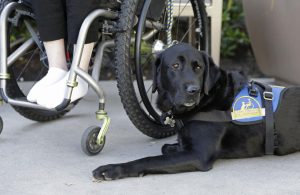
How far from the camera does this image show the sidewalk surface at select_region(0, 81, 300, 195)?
1.99m

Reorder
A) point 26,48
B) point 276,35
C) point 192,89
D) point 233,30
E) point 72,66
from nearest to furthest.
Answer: point 192,89
point 72,66
point 26,48
point 276,35
point 233,30

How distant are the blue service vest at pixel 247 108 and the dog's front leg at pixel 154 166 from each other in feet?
0.95

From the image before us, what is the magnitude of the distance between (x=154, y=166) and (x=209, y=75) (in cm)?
52

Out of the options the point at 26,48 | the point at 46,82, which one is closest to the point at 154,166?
the point at 46,82

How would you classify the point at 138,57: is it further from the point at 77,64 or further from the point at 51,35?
the point at 51,35

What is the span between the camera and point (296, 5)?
10.5ft

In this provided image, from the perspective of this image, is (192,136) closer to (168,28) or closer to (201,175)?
(201,175)

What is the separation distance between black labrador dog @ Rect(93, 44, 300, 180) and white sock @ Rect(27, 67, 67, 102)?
49cm

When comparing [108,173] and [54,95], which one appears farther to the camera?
[54,95]

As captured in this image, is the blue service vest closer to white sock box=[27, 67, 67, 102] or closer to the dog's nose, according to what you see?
the dog's nose

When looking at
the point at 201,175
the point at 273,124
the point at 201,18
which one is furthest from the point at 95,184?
the point at 201,18

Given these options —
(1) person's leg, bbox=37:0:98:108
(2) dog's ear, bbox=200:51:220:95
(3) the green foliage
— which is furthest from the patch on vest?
(3) the green foliage

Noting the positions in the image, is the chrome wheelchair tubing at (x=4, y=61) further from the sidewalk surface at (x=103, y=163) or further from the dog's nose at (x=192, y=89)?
the dog's nose at (x=192, y=89)

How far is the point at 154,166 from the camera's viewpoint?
209 centimetres
